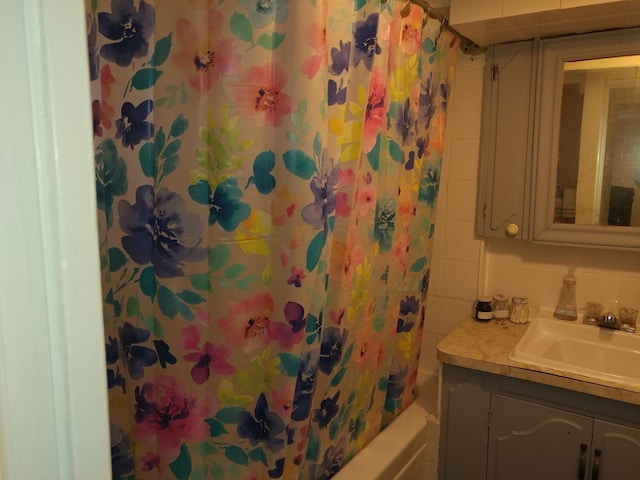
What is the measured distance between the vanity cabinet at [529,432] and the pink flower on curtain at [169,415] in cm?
86

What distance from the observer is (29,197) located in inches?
13.5

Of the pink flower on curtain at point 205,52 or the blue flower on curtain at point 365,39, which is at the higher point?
the blue flower on curtain at point 365,39

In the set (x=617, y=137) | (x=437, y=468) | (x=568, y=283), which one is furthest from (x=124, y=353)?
(x=617, y=137)

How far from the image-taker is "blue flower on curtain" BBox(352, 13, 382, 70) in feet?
4.00

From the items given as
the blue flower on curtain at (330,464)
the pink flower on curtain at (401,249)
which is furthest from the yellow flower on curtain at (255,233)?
the blue flower on curtain at (330,464)

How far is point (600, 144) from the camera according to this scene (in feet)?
5.56

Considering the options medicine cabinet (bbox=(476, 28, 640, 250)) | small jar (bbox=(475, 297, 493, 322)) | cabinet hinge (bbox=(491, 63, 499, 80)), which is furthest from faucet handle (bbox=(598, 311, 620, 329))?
cabinet hinge (bbox=(491, 63, 499, 80))

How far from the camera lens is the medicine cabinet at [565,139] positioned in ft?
5.41

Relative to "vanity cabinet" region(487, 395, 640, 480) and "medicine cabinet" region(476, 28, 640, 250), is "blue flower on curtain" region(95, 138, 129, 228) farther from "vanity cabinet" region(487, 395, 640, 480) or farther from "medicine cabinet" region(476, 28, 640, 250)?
"medicine cabinet" region(476, 28, 640, 250)

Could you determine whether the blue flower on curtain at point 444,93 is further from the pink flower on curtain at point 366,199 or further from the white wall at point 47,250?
the white wall at point 47,250

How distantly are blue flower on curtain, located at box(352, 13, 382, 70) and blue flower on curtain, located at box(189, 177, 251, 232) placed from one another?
0.48m

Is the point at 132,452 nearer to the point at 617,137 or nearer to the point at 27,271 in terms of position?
the point at 27,271

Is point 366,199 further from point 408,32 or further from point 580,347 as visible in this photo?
point 580,347

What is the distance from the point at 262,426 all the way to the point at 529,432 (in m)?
0.88
